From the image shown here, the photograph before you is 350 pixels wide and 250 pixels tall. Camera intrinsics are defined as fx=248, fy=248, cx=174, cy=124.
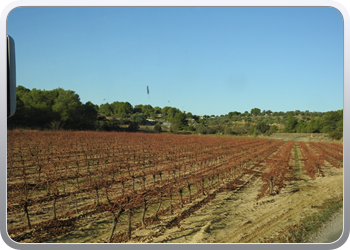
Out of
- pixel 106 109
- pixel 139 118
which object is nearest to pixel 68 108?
pixel 106 109

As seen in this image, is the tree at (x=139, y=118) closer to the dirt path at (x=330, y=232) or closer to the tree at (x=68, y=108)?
the tree at (x=68, y=108)

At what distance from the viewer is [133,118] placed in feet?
83.7

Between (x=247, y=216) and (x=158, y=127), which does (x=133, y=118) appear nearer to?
(x=158, y=127)

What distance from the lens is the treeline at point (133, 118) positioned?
7.15 metres

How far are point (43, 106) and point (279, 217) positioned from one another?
38.7ft

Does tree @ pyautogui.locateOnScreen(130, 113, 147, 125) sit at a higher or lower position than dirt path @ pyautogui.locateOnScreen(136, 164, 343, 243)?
higher

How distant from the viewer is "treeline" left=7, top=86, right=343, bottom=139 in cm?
715

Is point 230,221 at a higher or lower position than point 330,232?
lower

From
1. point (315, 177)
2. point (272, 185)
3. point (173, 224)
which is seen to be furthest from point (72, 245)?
point (315, 177)

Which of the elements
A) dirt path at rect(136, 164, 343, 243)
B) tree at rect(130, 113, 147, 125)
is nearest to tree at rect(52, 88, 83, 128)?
tree at rect(130, 113, 147, 125)

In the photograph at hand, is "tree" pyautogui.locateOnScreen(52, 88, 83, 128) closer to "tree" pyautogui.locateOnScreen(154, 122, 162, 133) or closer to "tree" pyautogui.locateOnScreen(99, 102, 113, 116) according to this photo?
"tree" pyautogui.locateOnScreen(99, 102, 113, 116)

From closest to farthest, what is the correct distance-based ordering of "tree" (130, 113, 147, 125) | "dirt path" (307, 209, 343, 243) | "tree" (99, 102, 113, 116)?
"dirt path" (307, 209, 343, 243), "tree" (99, 102, 113, 116), "tree" (130, 113, 147, 125)

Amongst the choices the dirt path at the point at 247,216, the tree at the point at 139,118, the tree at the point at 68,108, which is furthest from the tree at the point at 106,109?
the dirt path at the point at 247,216
